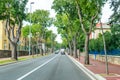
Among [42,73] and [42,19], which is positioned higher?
[42,19]

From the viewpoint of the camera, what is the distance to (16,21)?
59250 mm

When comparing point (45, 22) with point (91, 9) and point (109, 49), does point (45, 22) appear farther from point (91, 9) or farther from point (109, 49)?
point (91, 9)

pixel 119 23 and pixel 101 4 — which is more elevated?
pixel 101 4

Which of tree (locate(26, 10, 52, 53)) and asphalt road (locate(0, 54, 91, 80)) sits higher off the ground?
tree (locate(26, 10, 52, 53))

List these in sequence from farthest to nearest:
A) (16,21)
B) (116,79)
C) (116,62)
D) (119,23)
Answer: (16,21) → (116,62) → (119,23) → (116,79)

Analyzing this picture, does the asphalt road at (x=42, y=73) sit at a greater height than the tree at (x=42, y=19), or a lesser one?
lesser

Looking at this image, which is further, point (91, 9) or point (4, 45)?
point (4, 45)

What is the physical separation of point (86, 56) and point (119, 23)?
10587mm

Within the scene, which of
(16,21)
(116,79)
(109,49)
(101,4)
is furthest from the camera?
(16,21)

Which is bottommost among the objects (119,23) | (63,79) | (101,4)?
(63,79)

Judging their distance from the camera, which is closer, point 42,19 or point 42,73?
point 42,73

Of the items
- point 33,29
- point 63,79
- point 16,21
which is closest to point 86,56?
point 63,79

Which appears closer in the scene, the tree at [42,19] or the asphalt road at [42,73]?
the asphalt road at [42,73]

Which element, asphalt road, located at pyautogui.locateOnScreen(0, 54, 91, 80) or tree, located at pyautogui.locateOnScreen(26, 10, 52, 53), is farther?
tree, located at pyautogui.locateOnScreen(26, 10, 52, 53)
